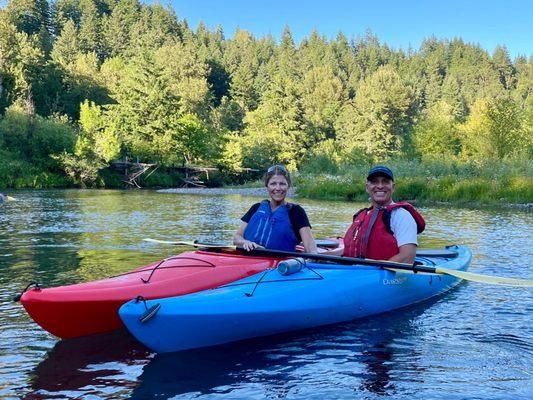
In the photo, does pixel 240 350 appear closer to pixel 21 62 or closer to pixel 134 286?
pixel 134 286

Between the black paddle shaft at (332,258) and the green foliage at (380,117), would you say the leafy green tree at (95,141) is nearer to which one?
the green foliage at (380,117)

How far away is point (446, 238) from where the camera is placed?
1121 centimetres

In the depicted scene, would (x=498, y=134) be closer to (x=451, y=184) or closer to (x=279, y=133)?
(x=451, y=184)

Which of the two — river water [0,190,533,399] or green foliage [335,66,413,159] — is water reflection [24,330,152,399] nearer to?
river water [0,190,533,399]

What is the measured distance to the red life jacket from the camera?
528 cm

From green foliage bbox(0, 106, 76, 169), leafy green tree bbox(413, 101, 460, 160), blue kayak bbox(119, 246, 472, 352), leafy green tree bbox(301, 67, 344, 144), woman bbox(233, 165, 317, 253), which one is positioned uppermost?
leafy green tree bbox(301, 67, 344, 144)

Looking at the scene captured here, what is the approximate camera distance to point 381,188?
5312 millimetres

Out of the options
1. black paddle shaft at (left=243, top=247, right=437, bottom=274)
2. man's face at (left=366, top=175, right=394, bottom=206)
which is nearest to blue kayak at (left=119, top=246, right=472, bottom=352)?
black paddle shaft at (left=243, top=247, right=437, bottom=274)

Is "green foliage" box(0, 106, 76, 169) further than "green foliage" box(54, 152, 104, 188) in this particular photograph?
Answer: Yes

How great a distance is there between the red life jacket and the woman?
17.1 inches

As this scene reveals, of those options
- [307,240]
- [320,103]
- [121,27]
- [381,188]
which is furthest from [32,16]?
[381,188]

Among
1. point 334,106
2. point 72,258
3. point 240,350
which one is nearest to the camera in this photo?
point 240,350

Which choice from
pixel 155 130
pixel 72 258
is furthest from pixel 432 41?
pixel 72 258

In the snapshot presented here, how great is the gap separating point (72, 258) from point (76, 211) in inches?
331
